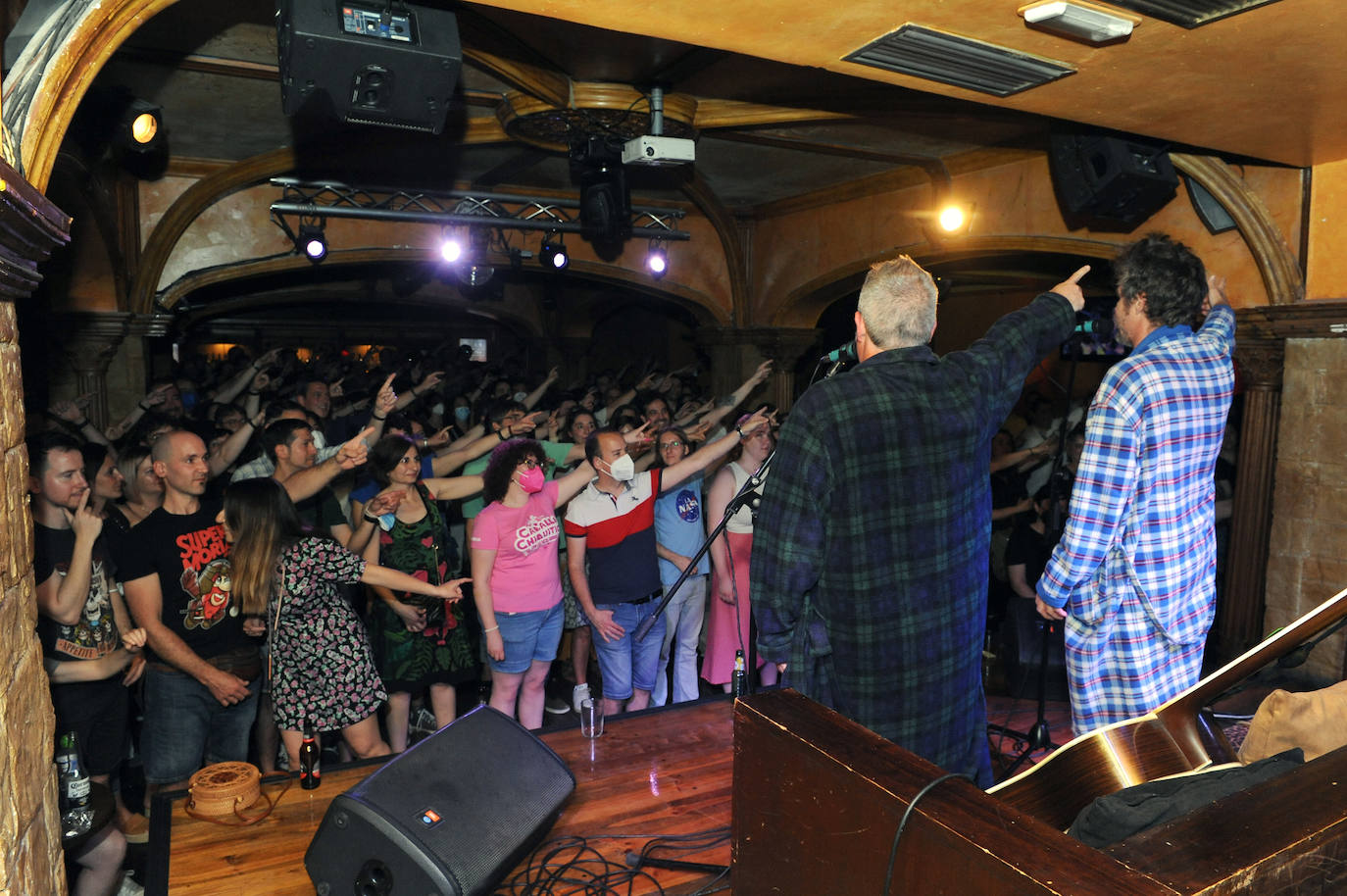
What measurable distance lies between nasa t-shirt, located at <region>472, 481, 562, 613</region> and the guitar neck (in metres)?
2.66

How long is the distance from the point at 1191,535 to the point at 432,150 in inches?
224

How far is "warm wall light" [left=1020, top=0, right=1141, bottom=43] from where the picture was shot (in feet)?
7.94

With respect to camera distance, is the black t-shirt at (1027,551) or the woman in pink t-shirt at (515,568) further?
the black t-shirt at (1027,551)

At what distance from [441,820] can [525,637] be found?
1.71m

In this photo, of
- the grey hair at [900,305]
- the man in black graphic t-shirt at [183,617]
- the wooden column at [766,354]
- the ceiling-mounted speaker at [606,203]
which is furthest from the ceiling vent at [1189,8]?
the wooden column at [766,354]

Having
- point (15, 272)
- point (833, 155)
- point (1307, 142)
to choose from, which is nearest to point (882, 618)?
point (15, 272)

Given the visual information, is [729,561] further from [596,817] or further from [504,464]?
[596,817]

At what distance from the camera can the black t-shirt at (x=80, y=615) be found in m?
2.88

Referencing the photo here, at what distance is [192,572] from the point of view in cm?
320

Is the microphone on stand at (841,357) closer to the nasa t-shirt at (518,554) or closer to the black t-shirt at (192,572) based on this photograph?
the nasa t-shirt at (518,554)

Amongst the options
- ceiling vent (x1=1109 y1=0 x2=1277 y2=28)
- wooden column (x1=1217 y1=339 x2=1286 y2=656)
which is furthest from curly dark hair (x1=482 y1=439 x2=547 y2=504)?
wooden column (x1=1217 y1=339 x2=1286 y2=656)

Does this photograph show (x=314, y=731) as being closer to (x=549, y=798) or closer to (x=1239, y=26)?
(x=549, y=798)

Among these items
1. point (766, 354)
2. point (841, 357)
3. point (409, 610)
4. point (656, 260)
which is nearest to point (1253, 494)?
point (841, 357)

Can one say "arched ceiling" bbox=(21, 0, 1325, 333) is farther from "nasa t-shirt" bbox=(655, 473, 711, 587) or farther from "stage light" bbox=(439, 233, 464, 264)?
"nasa t-shirt" bbox=(655, 473, 711, 587)
